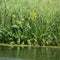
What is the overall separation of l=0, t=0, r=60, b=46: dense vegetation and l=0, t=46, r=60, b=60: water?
0.76 meters

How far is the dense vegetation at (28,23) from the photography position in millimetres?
15331

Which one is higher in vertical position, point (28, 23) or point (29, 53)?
point (28, 23)

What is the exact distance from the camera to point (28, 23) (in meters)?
15.7

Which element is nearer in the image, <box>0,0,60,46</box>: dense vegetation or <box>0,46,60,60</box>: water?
<box>0,46,60,60</box>: water

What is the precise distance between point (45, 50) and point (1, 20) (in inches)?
103

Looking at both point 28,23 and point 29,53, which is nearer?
point 29,53

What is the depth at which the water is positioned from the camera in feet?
41.5

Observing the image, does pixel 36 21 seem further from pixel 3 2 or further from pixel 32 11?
pixel 3 2

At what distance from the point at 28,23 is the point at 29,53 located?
244 cm

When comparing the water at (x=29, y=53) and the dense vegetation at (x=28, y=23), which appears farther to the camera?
the dense vegetation at (x=28, y=23)

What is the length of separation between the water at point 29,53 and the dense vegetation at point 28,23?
0.76 metres

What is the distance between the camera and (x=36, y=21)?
15812 mm

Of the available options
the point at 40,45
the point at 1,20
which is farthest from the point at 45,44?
the point at 1,20

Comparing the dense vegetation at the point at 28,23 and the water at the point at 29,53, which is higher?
the dense vegetation at the point at 28,23
